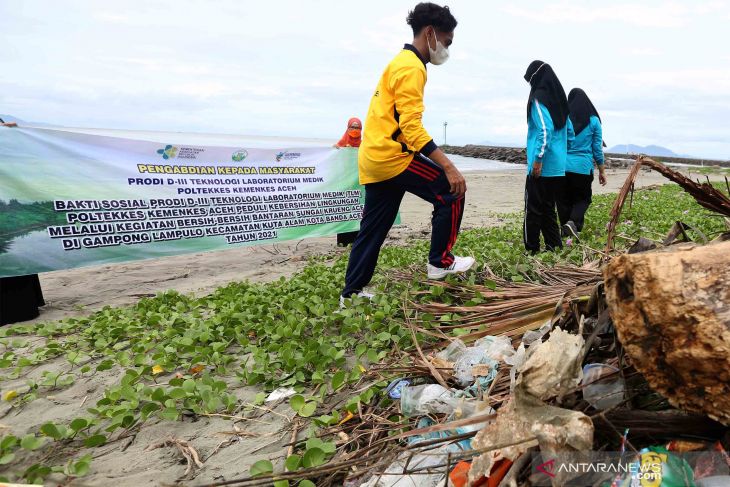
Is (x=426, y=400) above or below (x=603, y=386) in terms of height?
below

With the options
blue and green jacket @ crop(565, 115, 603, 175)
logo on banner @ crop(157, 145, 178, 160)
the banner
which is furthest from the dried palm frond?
logo on banner @ crop(157, 145, 178, 160)

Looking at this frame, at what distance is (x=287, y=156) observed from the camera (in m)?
6.23

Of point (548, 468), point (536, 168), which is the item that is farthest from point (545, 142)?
point (548, 468)

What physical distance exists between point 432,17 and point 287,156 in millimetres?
3408

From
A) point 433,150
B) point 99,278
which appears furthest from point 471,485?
point 99,278

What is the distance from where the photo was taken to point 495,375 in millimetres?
1844

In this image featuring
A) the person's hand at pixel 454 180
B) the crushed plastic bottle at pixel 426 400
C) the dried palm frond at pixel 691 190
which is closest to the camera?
the dried palm frond at pixel 691 190

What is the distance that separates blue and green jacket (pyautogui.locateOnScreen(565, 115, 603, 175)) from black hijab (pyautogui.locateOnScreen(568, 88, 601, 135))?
0.05m

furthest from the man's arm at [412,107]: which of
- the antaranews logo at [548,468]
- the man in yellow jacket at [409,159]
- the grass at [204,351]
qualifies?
the antaranews logo at [548,468]

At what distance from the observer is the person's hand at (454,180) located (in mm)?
3133

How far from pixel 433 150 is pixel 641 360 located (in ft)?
6.75

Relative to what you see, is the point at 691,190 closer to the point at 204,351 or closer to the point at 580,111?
the point at 204,351

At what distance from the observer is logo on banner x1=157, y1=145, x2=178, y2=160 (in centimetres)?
516

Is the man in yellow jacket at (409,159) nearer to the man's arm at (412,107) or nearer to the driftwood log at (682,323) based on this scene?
the man's arm at (412,107)
